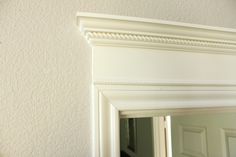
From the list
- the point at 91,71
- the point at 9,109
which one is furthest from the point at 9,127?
the point at 91,71

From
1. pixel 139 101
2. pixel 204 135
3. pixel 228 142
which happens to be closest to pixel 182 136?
pixel 204 135

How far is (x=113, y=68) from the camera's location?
0.59 meters

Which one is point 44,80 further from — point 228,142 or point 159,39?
point 228,142

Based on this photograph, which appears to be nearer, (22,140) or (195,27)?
(22,140)

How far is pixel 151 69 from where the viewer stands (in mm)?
624

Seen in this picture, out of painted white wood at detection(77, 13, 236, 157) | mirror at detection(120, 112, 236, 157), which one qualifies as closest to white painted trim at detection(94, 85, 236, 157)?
painted white wood at detection(77, 13, 236, 157)

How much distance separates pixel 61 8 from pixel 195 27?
0.42 meters

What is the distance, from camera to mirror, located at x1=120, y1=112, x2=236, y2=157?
1085 mm

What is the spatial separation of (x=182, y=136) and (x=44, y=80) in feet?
3.84

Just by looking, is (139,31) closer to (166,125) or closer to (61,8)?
(61,8)

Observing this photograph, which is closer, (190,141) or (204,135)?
(204,135)

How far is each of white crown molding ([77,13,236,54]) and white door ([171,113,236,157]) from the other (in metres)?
0.44

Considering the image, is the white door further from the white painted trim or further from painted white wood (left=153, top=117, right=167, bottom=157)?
the white painted trim

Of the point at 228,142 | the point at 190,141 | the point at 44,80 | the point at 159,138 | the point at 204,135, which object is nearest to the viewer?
the point at 44,80
